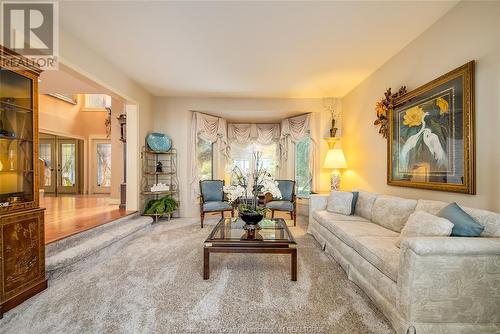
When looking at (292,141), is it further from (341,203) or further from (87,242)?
(87,242)

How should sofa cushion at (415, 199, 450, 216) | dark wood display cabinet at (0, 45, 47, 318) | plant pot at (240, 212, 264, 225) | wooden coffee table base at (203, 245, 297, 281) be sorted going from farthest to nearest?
1. plant pot at (240, 212, 264, 225)
2. wooden coffee table base at (203, 245, 297, 281)
3. sofa cushion at (415, 199, 450, 216)
4. dark wood display cabinet at (0, 45, 47, 318)

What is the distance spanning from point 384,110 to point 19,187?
455cm

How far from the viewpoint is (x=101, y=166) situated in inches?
316

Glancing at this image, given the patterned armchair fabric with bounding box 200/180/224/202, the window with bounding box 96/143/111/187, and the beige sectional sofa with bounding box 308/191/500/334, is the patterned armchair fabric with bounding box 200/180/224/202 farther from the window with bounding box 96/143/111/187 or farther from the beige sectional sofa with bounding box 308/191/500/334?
the window with bounding box 96/143/111/187

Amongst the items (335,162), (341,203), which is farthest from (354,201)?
(335,162)

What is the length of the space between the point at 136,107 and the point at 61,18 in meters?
2.14

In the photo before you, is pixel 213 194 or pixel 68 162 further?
pixel 68 162

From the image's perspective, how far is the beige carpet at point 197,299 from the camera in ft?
5.64

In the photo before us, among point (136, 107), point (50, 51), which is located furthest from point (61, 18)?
point (136, 107)

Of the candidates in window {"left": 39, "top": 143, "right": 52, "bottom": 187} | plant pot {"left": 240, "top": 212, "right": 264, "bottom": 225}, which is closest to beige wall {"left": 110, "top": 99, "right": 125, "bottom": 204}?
window {"left": 39, "top": 143, "right": 52, "bottom": 187}

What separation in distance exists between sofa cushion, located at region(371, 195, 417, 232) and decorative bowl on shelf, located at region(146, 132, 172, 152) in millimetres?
4108

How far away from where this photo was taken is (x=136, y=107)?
4578 millimetres

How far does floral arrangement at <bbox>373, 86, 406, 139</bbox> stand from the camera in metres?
3.32

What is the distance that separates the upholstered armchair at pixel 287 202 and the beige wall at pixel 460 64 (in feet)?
4.93
